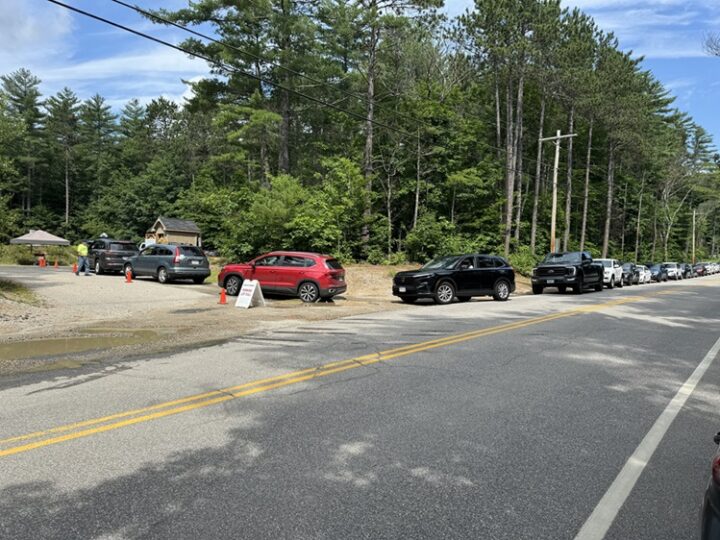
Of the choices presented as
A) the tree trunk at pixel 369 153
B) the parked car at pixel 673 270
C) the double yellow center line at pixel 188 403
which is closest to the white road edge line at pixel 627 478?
the double yellow center line at pixel 188 403

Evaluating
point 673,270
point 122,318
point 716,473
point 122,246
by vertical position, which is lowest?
point 122,318

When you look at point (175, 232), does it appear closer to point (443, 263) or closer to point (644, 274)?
point (443, 263)

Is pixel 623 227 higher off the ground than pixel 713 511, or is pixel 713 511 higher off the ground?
pixel 623 227

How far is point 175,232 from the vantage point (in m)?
53.9

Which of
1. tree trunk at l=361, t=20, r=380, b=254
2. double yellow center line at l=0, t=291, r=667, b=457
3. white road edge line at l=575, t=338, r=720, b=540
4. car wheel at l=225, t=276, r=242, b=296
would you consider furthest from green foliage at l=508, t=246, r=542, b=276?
white road edge line at l=575, t=338, r=720, b=540

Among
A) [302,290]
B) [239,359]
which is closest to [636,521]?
[239,359]

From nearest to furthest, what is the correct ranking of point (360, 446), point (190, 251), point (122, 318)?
point (360, 446) → point (122, 318) → point (190, 251)

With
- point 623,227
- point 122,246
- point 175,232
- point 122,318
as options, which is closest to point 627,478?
point 122,318

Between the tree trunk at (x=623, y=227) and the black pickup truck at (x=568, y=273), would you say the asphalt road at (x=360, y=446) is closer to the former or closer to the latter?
the black pickup truck at (x=568, y=273)

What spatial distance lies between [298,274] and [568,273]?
1274 cm

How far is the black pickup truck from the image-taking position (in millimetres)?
23766

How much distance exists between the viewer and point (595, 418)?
5430 millimetres

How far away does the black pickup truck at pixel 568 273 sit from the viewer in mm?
23766

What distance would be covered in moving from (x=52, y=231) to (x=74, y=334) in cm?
7491
